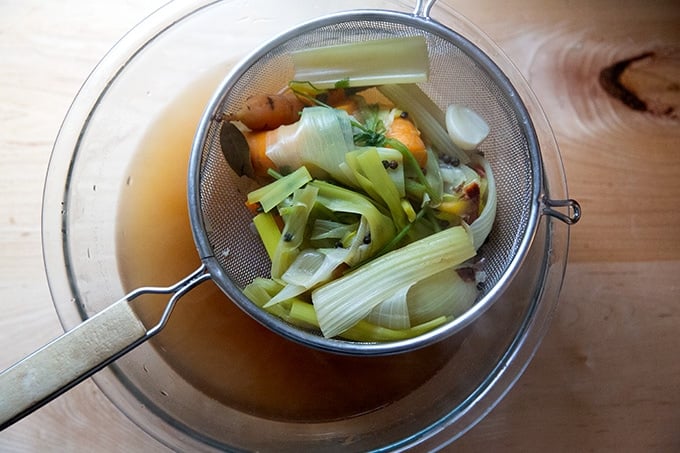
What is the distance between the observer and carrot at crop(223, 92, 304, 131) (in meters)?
0.97

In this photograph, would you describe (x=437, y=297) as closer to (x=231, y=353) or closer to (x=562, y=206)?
(x=562, y=206)

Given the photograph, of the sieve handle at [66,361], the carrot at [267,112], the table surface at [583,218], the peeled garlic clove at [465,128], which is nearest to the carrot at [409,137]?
the peeled garlic clove at [465,128]

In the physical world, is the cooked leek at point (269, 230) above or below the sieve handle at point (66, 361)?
above

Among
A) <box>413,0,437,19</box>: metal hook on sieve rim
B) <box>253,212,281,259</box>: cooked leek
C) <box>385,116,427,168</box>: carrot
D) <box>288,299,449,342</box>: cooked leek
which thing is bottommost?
<box>288,299,449,342</box>: cooked leek

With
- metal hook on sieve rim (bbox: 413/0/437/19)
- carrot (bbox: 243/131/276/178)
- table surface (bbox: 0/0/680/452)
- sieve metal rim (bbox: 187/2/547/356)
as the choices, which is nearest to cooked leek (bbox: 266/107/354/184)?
carrot (bbox: 243/131/276/178)

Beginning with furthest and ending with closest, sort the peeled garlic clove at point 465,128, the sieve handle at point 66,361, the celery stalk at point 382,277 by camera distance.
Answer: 1. the peeled garlic clove at point 465,128
2. the celery stalk at point 382,277
3. the sieve handle at point 66,361

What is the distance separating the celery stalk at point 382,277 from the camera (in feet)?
2.86

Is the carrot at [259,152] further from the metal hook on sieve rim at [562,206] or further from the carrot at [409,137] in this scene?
the metal hook on sieve rim at [562,206]

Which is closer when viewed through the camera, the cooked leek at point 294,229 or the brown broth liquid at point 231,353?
the cooked leek at point 294,229

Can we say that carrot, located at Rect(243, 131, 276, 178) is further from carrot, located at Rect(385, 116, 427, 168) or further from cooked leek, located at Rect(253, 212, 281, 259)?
carrot, located at Rect(385, 116, 427, 168)

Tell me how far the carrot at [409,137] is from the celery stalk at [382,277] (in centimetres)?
14

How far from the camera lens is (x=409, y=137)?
Result: 951 mm

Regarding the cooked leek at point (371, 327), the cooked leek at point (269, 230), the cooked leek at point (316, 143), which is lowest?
the cooked leek at point (371, 327)

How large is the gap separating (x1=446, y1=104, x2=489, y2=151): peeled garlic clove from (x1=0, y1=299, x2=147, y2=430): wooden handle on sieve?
1.83 feet
